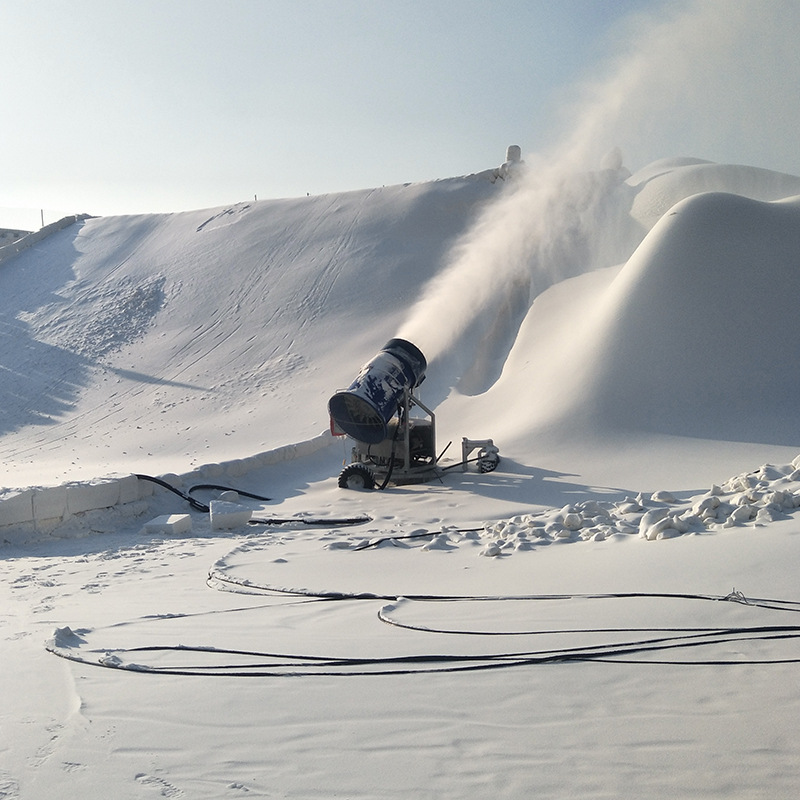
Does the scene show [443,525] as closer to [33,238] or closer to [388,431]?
[388,431]

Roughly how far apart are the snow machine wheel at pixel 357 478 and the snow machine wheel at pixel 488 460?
1.44 meters

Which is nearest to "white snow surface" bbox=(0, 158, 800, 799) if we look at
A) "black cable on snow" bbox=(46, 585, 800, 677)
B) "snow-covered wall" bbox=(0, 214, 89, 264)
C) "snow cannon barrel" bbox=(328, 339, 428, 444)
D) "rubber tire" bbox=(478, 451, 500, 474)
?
"black cable on snow" bbox=(46, 585, 800, 677)

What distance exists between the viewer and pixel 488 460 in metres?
11.1

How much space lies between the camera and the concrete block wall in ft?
27.9

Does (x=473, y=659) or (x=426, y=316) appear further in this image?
(x=426, y=316)

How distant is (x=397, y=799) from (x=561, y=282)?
57.4ft

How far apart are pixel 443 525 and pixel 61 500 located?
409 centimetres

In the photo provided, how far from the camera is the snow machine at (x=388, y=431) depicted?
11.1m

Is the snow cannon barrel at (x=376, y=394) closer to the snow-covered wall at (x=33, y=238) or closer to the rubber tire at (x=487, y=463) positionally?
the rubber tire at (x=487, y=463)

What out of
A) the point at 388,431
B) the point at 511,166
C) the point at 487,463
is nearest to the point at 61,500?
the point at 388,431

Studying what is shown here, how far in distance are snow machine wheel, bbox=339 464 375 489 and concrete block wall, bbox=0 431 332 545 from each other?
6.45 ft

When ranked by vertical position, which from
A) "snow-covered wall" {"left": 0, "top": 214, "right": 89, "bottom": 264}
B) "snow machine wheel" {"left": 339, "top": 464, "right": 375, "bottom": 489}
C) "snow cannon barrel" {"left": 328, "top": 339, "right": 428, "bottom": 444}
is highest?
"snow-covered wall" {"left": 0, "top": 214, "right": 89, "bottom": 264}

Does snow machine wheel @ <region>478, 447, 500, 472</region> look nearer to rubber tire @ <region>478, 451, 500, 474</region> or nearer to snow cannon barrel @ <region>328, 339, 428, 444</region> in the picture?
rubber tire @ <region>478, 451, 500, 474</region>

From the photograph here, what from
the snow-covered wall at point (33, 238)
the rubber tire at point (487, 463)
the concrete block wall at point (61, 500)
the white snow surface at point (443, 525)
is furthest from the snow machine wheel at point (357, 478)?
the snow-covered wall at point (33, 238)
